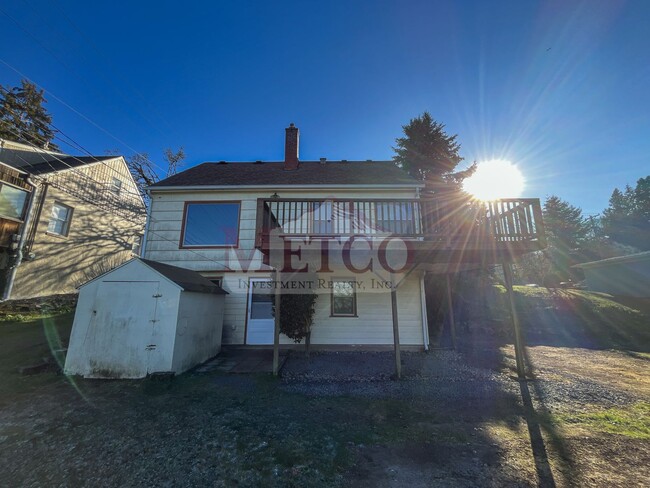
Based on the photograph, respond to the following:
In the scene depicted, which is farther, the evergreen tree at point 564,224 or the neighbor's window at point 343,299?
the evergreen tree at point 564,224

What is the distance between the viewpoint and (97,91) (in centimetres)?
716

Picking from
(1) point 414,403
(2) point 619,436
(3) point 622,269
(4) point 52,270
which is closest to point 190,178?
(4) point 52,270

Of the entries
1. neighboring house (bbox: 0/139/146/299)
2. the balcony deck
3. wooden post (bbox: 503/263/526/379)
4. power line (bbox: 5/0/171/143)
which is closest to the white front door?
the balcony deck

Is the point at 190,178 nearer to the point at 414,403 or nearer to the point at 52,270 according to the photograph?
the point at 52,270

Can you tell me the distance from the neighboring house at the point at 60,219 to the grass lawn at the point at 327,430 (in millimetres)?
6154

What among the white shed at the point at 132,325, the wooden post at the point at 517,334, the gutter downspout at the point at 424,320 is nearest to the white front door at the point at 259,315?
the white shed at the point at 132,325

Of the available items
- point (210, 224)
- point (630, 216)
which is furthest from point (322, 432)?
point (630, 216)

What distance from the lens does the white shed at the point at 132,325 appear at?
535 centimetres

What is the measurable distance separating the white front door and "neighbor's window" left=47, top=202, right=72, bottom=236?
381 inches

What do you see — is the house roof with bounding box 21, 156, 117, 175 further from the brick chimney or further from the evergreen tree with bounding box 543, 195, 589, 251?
the evergreen tree with bounding box 543, 195, 589, 251

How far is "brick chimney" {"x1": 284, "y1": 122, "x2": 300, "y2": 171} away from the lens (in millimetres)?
10617

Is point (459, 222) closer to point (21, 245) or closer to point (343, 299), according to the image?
point (343, 299)

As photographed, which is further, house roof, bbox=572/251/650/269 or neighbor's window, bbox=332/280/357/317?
house roof, bbox=572/251/650/269

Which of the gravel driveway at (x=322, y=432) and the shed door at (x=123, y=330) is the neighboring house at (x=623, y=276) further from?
the shed door at (x=123, y=330)
